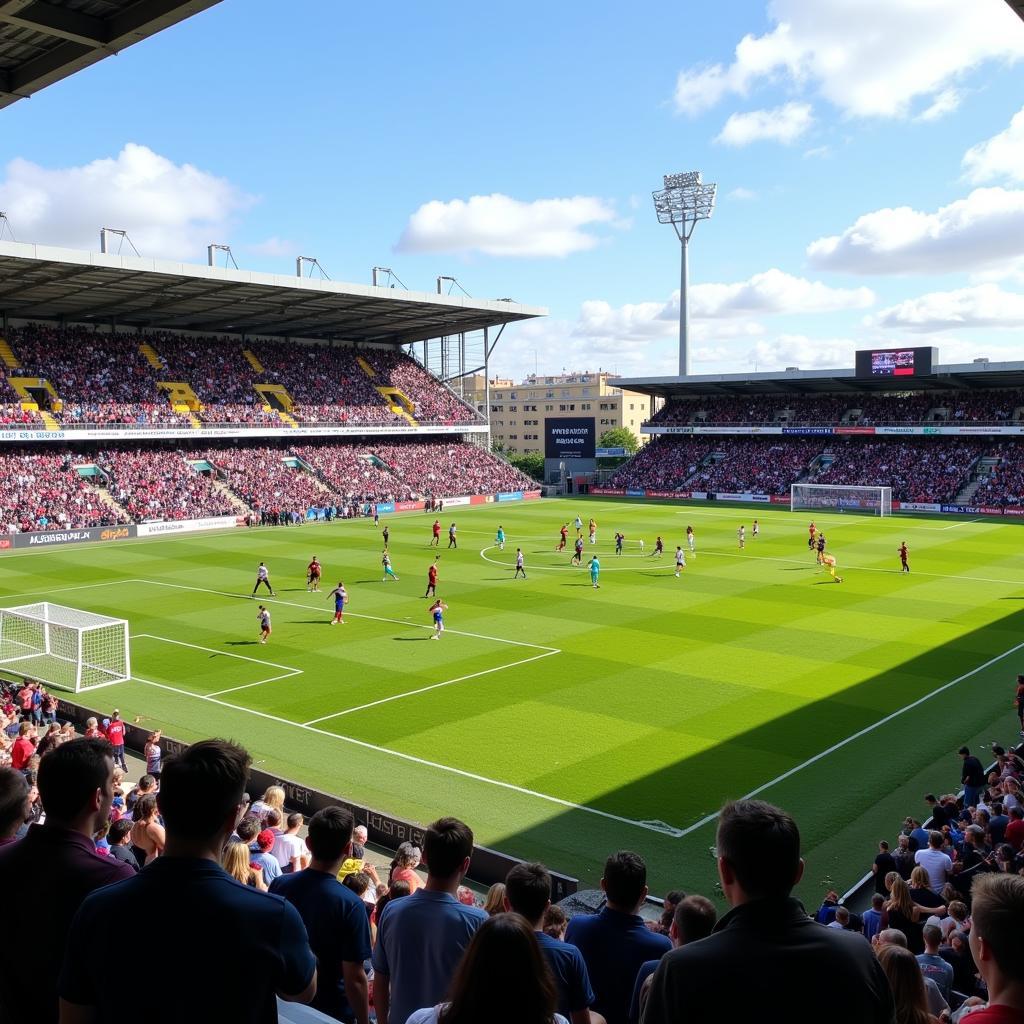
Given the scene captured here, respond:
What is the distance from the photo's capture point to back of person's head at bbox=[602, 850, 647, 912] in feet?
17.2

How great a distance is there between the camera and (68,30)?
8.07 m

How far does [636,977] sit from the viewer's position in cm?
516

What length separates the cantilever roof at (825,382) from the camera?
6944cm

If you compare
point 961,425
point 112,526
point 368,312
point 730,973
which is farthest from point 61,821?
point 961,425

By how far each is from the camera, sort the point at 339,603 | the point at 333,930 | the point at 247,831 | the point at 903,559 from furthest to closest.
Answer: the point at 903,559 → the point at 339,603 → the point at 247,831 → the point at 333,930

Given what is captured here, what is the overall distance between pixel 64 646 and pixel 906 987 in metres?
25.6

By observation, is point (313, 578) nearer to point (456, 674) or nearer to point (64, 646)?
point (64, 646)

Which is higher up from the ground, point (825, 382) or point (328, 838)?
point (825, 382)

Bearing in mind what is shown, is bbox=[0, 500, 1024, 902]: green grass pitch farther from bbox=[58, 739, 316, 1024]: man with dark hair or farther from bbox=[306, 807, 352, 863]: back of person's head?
bbox=[58, 739, 316, 1024]: man with dark hair

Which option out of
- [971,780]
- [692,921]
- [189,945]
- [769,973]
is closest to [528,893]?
[692,921]

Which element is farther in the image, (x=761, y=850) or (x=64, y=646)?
(x=64, y=646)

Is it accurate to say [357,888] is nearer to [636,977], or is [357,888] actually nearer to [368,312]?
[636,977]

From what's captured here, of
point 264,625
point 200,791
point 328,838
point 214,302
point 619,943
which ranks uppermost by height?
point 214,302

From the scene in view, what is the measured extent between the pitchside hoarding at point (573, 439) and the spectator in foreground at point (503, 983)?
284ft
